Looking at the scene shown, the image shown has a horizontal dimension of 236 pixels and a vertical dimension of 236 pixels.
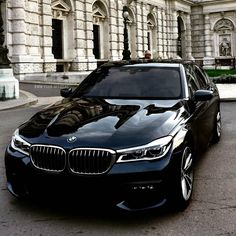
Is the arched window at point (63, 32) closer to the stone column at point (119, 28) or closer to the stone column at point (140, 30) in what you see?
the stone column at point (119, 28)

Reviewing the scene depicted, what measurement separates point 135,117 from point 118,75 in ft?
5.07

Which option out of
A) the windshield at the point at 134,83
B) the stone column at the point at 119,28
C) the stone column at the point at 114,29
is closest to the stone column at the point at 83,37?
the stone column at the point at 114,29

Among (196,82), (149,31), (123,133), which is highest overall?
(149,31)

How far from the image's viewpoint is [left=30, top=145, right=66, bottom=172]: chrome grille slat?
12.8 ft

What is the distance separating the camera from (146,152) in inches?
152

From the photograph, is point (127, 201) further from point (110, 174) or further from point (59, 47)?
point (59, 47)

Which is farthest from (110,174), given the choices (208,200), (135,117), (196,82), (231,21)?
(231,21)

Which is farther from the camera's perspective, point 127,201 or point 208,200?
point 208,200

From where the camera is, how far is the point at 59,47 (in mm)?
32219

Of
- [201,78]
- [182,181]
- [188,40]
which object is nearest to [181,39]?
[188,40]

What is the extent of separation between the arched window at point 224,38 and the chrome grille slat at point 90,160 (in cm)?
5202

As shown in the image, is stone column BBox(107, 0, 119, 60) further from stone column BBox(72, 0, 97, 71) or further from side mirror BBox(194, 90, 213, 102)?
side mirror BBox(194, 90, 213, 102)

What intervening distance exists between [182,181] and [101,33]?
3315 cm

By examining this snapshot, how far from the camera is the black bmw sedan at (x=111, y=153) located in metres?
3.79
